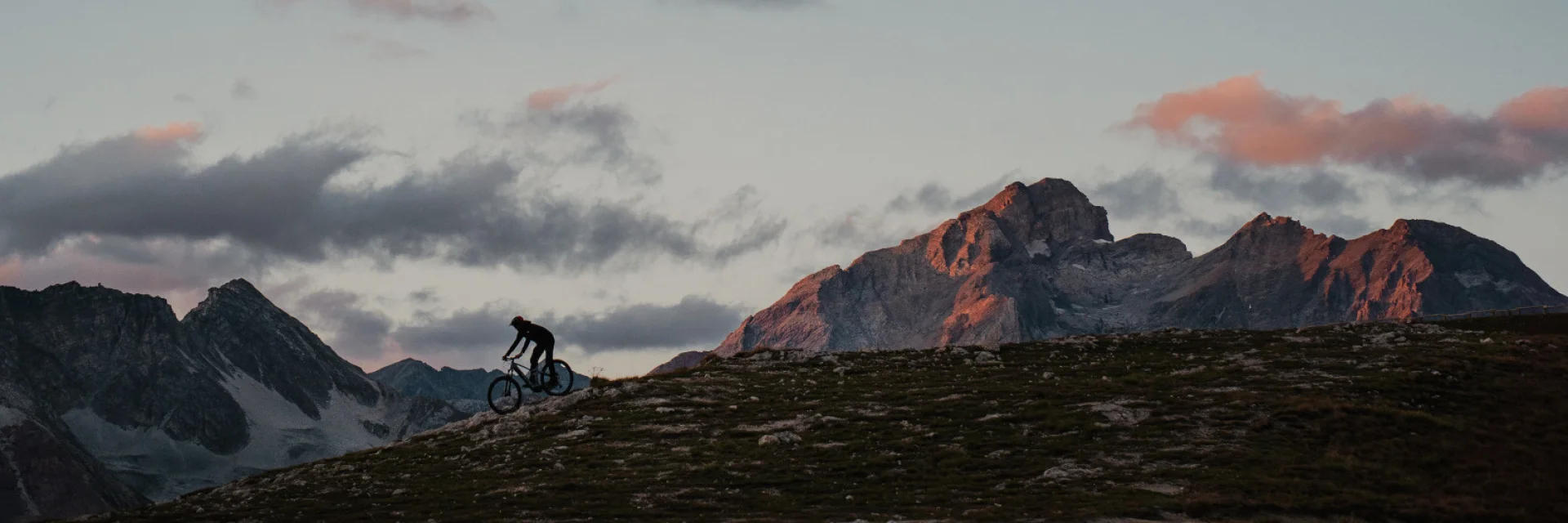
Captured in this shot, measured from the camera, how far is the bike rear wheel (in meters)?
71.2

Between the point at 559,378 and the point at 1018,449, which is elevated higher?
the point at 559,378

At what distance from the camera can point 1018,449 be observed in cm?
6131

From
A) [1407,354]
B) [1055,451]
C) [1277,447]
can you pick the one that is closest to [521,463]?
[1055,451]

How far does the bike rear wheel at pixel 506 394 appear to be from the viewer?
7119cm

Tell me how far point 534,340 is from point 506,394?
468 cm

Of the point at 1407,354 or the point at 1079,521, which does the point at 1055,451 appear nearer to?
the point at 1079,521

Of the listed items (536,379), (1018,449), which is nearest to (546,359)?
(536,379)

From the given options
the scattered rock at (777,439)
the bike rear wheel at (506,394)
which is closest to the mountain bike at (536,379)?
the bike rear wheel at (506,394)

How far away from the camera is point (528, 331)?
69000 millimetres

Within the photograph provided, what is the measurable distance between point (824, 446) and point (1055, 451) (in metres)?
9.88

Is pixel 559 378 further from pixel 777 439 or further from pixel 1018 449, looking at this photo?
pixel 1018 449

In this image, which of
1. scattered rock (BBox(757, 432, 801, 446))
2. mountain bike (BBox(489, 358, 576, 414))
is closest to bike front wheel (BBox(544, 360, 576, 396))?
mountain bike (BBox(489, 358, 576, 414))

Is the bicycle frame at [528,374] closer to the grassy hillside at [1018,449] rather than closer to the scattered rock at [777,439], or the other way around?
the grassy hillside at [1018,449]

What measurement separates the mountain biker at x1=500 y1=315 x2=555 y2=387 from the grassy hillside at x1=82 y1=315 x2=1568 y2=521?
12.1ft
